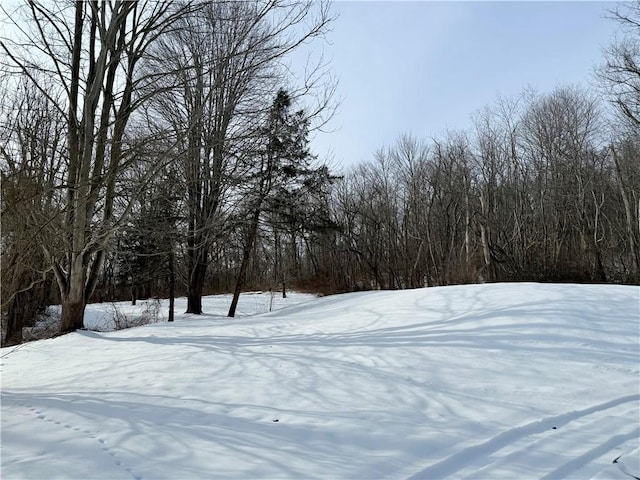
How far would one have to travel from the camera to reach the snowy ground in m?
2.81

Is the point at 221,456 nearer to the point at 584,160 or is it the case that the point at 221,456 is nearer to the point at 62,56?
the point at 62,56

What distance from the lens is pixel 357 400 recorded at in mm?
3900

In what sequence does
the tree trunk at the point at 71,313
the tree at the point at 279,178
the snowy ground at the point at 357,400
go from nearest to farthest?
the snowy ground at the point at 357,400
the tree trunk at the point at 71,313
the tree at the point at 279,178

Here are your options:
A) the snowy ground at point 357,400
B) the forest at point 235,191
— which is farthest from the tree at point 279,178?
the snowy ground at point 357,400

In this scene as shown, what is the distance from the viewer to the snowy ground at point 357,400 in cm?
281

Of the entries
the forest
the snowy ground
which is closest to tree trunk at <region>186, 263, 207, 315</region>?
the forest

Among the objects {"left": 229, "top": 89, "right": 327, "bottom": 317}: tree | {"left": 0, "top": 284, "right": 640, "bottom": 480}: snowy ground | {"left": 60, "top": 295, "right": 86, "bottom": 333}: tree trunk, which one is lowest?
{"left": 0, "top": 284, "right": 640, "bottom": 480}: snowy ground

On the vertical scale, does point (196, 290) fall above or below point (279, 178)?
below

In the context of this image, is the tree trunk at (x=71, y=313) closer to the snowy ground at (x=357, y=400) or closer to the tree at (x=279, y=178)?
the snowy ground at (x=357, y=400)

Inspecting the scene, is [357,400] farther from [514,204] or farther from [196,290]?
[514,204]

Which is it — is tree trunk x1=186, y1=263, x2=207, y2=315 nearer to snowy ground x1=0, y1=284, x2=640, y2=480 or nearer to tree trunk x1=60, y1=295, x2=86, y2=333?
tree trunk x1=60, y1=295, x2=86, y2=333

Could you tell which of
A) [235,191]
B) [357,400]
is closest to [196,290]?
[235,191]

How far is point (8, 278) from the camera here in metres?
6.12

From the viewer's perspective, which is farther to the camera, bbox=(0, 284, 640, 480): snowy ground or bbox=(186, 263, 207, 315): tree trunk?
bbox=(186, 263, 207, 315): tree trunk
